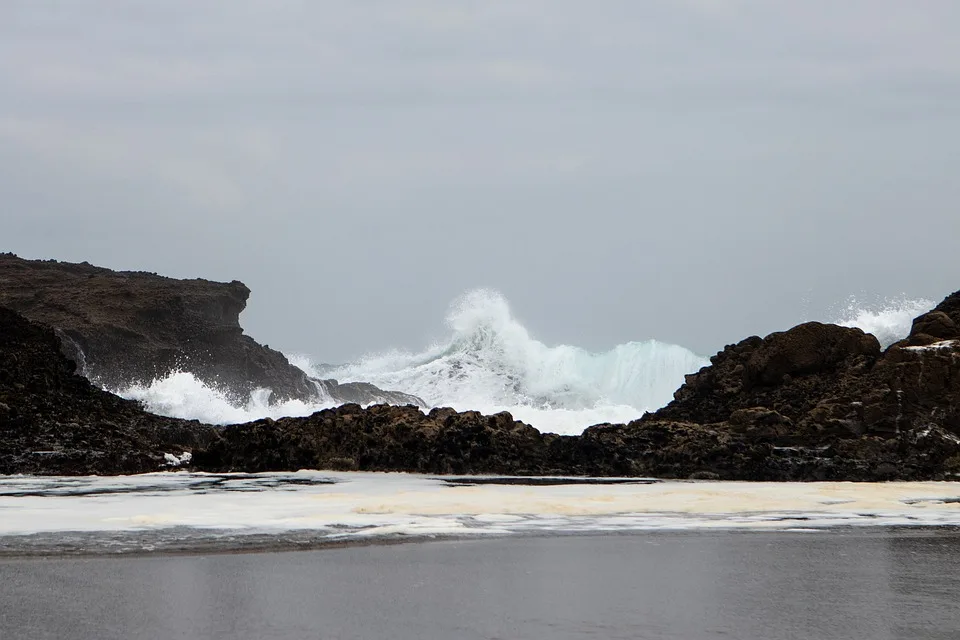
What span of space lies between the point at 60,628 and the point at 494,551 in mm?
3876

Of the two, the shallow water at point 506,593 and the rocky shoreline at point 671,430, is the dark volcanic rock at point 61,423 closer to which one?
the rocky shoreline at point 671,430

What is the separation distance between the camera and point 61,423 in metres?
22.0

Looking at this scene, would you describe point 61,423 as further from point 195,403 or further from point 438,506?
point 195,403

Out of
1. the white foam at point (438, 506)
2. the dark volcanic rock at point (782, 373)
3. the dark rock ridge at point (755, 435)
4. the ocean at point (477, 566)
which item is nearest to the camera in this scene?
the ocean at point (477, 566)

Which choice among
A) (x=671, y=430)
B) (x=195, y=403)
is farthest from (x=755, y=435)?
(x=195, y=403)

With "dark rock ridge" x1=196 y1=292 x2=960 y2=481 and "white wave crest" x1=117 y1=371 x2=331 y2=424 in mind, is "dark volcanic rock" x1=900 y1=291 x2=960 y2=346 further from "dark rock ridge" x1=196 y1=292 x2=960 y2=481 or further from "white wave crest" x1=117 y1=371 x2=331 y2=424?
"white wave crest" x1=117 y1=371 x2=331 y2=424

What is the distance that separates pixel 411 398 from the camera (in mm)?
53812

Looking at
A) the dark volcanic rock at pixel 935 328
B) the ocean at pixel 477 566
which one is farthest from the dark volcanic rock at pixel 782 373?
the ocean at pixel 477 566

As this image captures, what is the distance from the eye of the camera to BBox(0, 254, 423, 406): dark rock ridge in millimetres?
48031

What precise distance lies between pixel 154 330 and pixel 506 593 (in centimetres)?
4743

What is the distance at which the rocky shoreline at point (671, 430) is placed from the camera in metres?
18.2

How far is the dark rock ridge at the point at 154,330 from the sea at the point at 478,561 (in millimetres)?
34190

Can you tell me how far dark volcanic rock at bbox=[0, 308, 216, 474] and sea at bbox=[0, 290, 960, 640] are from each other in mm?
3811

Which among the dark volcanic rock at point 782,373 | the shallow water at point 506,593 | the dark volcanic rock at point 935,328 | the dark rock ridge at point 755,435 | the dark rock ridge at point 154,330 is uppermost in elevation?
the dark rock ridge at point 154,330
